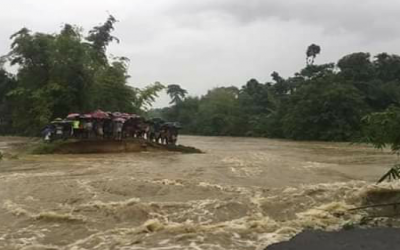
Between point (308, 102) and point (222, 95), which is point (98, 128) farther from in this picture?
point (222, 95)

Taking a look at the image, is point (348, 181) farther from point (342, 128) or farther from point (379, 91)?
point (379, 91)

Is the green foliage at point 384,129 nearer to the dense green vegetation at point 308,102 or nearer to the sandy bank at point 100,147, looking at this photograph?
the sandy bank at point 100,147

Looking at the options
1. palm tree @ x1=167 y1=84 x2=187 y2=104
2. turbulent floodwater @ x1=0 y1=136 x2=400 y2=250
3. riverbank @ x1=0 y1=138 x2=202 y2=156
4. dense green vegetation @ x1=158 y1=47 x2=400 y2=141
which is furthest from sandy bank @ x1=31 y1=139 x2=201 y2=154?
palm tree @ x1=167 y1=84 x2=187 y2=104

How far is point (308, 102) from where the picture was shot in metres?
47.1

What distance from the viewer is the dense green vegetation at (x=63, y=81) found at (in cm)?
3241

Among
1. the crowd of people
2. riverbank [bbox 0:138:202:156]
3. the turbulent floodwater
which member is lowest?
the turbulent floodwater

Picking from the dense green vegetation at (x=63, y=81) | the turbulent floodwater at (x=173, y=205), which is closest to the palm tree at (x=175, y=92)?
the dense green vegetation at (x=63, y=81)

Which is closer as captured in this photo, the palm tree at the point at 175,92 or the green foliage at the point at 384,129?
the green foliage at the point at 384,129

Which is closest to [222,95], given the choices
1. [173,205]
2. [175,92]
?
[175,92]

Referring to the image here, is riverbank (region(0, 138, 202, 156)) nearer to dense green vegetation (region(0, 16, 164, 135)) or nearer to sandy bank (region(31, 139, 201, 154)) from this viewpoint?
sandy bank (region(31, 139, 201, 154))

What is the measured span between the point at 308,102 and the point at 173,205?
124ft

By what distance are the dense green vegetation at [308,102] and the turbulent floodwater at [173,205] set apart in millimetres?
25571

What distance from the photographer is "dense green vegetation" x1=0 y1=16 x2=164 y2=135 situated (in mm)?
32406

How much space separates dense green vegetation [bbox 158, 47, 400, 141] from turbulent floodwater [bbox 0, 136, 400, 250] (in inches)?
1007
